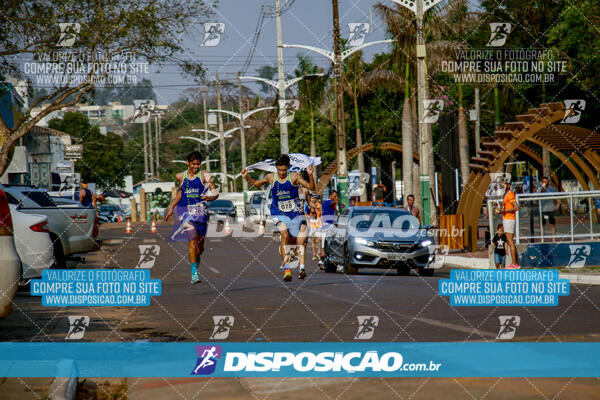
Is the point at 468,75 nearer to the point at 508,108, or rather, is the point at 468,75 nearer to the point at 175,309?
the point at 508,108

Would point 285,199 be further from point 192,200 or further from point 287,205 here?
point 192,200

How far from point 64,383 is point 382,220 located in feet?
46.5

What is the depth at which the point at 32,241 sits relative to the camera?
14508 millimetres

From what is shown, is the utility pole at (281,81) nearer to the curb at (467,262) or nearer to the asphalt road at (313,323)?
the curb at (467,262)

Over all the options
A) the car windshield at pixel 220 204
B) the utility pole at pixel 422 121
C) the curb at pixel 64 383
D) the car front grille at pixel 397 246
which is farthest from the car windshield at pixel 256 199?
the curb at pixel 64 383

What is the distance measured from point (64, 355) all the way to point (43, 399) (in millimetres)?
2023

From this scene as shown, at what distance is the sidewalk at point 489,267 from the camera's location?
17.5m

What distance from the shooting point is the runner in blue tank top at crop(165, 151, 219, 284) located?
1407 centimetres

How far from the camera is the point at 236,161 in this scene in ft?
324

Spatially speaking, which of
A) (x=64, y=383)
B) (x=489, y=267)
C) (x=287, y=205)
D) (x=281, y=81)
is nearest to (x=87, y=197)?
(x=489, y=267)

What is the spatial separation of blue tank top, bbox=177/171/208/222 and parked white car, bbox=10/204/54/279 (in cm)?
216

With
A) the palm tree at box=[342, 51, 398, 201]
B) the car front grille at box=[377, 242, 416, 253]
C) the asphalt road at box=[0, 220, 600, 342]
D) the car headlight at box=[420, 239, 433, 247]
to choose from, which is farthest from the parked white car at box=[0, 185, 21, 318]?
the palm tree at box=[342, 51, 398, 201]

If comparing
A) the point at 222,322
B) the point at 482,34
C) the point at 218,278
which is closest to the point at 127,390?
the point at 222,322

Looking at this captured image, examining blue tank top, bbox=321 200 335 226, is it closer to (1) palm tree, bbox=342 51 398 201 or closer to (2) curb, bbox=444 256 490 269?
(2) curb, bbox=444 256 490 269
